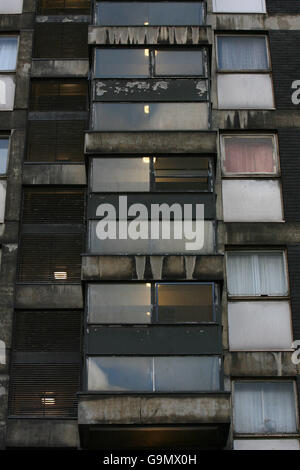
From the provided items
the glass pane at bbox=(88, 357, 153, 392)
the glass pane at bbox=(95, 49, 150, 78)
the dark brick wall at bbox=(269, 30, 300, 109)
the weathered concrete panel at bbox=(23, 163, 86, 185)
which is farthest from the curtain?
the glass pane at bbox=(88, 357, 153, 392)

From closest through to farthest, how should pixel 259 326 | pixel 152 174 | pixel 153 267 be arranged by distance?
pixel 153 267, pixel 259 326, pixel 152 174

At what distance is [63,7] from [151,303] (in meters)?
11.5

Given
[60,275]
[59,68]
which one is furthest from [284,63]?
[60,275]

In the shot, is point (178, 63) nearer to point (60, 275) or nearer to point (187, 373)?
point (60, 275)

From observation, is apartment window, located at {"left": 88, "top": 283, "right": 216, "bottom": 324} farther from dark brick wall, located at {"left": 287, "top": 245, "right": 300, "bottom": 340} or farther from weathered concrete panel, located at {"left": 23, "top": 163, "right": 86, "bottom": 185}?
weathered concrete panel, located at {"left": 23, "top": 163, "right": 86, "bottom": 185}

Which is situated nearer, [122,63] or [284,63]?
[122,63]

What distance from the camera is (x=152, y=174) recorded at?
19.5 m

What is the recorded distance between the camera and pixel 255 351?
18.4 metres

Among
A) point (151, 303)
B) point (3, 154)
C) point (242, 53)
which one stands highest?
point (242, 53)

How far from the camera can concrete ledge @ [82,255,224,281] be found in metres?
18.0

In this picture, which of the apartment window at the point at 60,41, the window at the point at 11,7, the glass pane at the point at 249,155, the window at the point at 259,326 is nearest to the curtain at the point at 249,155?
the glass pane at the point at 249,155

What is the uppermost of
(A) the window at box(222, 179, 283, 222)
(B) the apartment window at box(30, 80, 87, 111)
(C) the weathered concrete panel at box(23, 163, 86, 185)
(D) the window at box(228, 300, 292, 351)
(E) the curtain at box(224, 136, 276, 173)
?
(B) the apartment window at box(30, 80, 87, 111)

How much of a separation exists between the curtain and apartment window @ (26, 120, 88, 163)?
436cm
